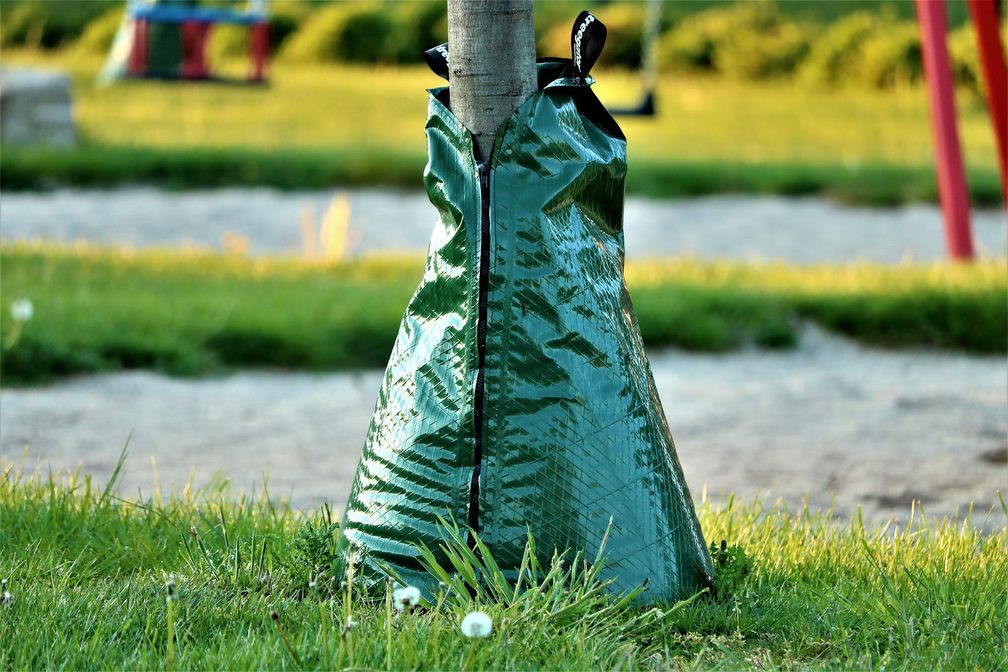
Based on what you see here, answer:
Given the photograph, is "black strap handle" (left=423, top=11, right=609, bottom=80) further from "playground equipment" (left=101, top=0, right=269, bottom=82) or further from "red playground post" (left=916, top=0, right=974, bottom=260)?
"playground equipment" (left=101, top=0, right=269, bottom=82)

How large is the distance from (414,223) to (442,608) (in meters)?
7.37

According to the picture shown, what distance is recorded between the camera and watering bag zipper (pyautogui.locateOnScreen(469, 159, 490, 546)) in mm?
1984

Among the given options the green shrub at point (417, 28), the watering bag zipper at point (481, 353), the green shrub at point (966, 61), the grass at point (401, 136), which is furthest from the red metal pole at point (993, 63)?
the green shrub at point (417, 28)

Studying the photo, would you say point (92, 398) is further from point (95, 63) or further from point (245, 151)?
point (95, 63)

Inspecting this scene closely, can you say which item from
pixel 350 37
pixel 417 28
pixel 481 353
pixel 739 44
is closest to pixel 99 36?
pixel 350 37

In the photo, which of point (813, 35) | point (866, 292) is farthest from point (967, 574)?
point (813, 35)

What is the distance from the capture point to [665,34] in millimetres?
17266

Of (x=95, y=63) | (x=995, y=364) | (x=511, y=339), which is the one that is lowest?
(x=995, y=364)

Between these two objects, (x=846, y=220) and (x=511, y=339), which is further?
(x=846, y=220)

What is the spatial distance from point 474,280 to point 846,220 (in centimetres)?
750

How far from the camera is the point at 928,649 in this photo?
1.90m

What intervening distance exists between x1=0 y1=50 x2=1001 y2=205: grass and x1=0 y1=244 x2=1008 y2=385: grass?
10.2 feet

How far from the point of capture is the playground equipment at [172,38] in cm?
959

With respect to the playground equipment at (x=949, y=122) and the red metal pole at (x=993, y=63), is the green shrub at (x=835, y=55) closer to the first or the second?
the playground equipment at (x=949, y=122)
